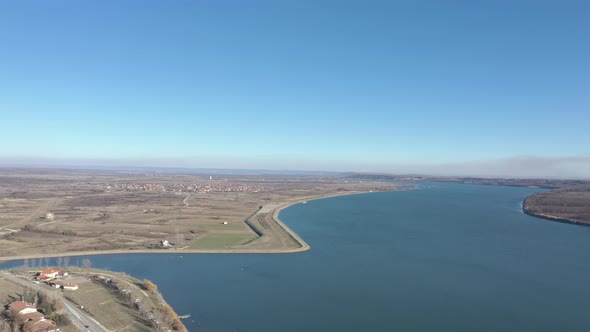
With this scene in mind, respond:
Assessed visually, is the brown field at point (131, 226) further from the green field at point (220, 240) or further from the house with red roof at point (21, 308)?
the house with red roof at point (21, 308)

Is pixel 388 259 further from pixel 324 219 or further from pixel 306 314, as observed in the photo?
pixel 324 219

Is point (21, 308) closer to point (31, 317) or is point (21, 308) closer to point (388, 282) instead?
point (31, 317)

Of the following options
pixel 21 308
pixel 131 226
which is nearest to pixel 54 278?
pixel 21 308

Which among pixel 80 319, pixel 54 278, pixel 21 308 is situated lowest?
pixel 80 319

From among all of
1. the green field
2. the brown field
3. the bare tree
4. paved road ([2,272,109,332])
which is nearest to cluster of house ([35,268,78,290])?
paved road ([2,272,109,332])

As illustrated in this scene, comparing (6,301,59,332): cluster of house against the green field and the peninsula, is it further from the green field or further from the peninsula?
the green field

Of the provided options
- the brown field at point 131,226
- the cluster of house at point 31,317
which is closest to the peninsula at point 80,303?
the cluster of house at point 31,317
